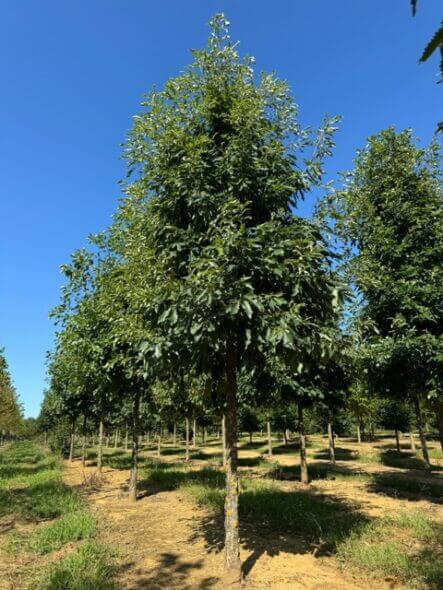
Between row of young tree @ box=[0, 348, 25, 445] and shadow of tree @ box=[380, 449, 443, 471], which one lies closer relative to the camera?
shadow of tree @ box=[380, 449, 443, 471]

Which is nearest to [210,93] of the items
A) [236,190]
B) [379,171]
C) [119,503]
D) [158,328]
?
[236,190]

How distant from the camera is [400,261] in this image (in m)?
11.1

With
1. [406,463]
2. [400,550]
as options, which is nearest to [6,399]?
[406,463]

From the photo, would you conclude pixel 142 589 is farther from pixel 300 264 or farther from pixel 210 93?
pixel 210 93

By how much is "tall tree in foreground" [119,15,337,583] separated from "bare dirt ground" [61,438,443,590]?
29.2 inches

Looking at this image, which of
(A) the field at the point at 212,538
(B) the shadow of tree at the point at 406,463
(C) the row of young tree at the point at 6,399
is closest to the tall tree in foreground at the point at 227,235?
(A) the field at the point at 212,538

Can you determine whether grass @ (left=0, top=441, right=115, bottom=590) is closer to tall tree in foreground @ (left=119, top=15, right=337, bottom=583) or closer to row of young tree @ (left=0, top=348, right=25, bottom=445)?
tall tree in foreground @ (left=119, top=15, right=337, bottom=583)

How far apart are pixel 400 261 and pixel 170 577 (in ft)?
28.6

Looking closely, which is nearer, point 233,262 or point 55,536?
point 233,262

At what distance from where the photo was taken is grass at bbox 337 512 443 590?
6.08 m

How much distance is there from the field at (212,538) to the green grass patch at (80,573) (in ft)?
0.07

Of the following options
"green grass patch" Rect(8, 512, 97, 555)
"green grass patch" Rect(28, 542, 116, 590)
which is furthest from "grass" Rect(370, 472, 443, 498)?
"green grass patch" Rect(28, 542, 116, 590)

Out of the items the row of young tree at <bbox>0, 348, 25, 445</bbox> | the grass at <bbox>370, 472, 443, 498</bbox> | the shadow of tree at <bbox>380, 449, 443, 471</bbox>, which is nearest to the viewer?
the grass at <bbox>370, 472, 443, 498</bbox>

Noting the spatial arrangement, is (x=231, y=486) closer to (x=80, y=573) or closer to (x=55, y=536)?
(x=80, y=573)
